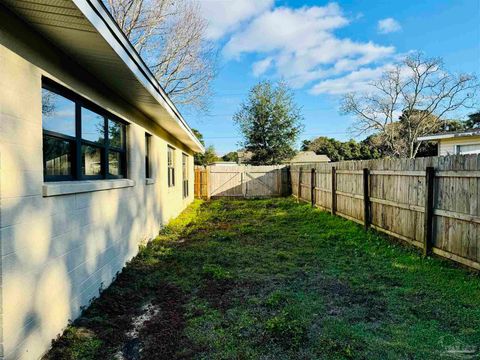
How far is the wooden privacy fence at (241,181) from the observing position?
60.2 feet

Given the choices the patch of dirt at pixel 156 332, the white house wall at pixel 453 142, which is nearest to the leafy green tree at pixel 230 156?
the white house wall at pixel 453 142

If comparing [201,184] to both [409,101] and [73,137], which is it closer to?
[73,137]

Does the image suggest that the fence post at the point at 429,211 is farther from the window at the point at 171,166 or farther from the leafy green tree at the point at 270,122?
the leafy green tree at the point at 270,122

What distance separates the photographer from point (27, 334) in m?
2.46

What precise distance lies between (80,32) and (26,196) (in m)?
1.50

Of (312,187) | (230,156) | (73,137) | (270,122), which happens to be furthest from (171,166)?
(230,156)

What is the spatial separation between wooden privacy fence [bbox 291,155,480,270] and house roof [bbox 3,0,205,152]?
15.5 ft

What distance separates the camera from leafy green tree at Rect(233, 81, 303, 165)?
80.5 ft

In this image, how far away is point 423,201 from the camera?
5.25 m

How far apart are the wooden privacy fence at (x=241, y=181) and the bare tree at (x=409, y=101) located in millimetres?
13547

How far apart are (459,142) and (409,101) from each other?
1548 centimetres

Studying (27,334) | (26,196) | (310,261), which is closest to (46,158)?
(26,196)

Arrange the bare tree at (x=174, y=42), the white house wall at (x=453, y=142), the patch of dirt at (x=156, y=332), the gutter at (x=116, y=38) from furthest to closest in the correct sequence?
1. the bare tree at (x=174, y=42)
2. the white house wall at (x=453, y=142)
3. the patch of dirt at (x=156, y=332)
4. the gutter at (x=116, y=38)

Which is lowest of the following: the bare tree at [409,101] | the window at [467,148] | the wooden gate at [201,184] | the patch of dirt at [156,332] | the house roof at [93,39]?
the patch of dirt at [156,332]
